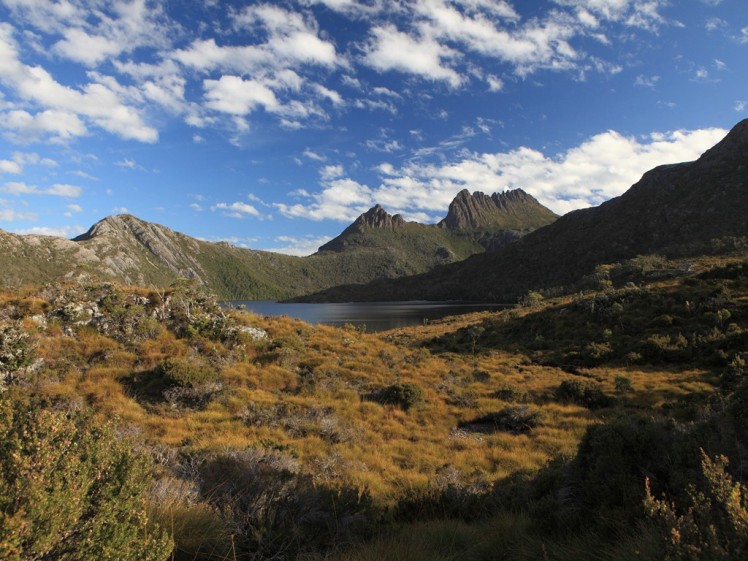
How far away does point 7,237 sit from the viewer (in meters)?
183

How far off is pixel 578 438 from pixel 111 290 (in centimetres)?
1842

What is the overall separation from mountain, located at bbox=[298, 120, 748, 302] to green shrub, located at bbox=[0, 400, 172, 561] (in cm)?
9384

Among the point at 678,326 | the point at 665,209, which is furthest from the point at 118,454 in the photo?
the point at 665,209

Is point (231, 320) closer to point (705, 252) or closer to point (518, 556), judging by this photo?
point (518, 556)

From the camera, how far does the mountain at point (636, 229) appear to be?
106m

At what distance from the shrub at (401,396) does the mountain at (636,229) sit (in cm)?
8376

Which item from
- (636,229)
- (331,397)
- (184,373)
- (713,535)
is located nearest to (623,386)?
(331,397)

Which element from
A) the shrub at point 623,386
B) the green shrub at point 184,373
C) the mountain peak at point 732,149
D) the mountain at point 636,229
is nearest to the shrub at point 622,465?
the green shrub at point 184,373

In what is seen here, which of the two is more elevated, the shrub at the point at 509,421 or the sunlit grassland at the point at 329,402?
the sunlit grassland at the point at 329,402

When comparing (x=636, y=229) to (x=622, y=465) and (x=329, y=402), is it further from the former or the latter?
(x=622, y=465)

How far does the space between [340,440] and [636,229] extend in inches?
6012

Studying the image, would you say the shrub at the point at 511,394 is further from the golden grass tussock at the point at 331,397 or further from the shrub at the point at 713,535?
the shrub at the point at 713,535

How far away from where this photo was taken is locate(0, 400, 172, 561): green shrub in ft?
8.06

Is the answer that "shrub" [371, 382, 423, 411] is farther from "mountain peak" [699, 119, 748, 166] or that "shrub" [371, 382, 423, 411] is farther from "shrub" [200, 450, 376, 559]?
"mountain peak" [699, 119, 748, 166]
